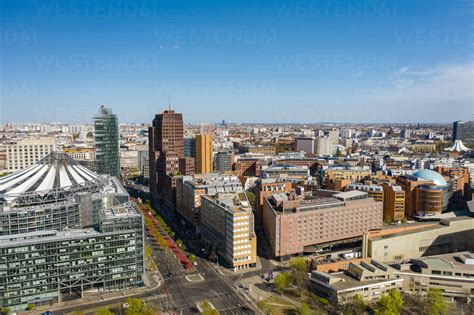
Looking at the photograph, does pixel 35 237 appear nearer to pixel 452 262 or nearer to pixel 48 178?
pixel 48 178

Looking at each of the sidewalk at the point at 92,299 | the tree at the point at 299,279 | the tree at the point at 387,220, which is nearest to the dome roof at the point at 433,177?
the tree at the point at 387,220

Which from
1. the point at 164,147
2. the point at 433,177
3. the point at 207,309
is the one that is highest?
the point at 164,147

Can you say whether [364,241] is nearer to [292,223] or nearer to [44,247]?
[292,223]

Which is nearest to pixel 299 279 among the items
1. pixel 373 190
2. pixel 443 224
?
pixel 443 224

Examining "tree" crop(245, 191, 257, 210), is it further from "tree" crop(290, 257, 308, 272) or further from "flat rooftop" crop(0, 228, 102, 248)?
"flat rooftop" crop(0, 228, 102, 248)

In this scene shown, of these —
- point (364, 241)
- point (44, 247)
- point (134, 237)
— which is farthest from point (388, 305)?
point (44, 247)

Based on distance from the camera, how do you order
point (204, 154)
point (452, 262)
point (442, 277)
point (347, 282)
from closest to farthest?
point (347, 282) → point (442, 277) → point (452, 262) → point (204, 154)
